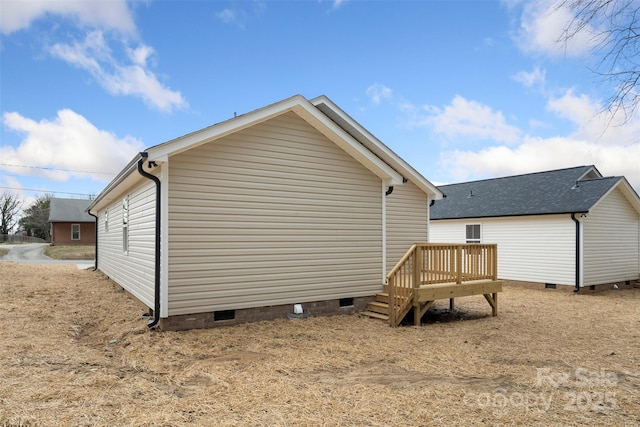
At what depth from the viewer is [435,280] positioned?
28.1 feet

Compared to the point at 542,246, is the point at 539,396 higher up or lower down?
lower down

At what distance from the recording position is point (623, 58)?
3.87 meters

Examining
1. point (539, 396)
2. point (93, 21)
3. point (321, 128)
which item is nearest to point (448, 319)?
point (539, 396)

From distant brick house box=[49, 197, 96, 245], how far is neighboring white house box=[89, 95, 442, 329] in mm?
32526

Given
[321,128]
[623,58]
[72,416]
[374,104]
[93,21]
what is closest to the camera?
[72,416]

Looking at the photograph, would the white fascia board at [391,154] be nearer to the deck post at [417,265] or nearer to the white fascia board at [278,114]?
the white fascia board at [278,114]

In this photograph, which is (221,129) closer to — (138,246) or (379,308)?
(138,246)

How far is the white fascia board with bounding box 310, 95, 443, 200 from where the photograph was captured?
29.3 ft

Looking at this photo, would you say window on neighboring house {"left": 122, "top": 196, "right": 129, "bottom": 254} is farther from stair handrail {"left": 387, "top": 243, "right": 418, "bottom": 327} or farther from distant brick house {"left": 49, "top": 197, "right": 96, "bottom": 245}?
distant brick house {"left": 49, "top": 197, "right": 96, "bottom": 245}

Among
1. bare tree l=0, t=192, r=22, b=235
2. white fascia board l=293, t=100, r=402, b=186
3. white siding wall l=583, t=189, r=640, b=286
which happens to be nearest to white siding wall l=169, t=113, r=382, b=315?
white fascia board l=293, t=100, r=402, b=186

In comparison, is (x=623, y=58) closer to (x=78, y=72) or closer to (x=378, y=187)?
(x=378, y=187)

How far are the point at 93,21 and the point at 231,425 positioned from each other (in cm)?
1153

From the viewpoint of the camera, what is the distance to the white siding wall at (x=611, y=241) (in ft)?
45.4

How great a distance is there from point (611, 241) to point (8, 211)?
2714 inches
